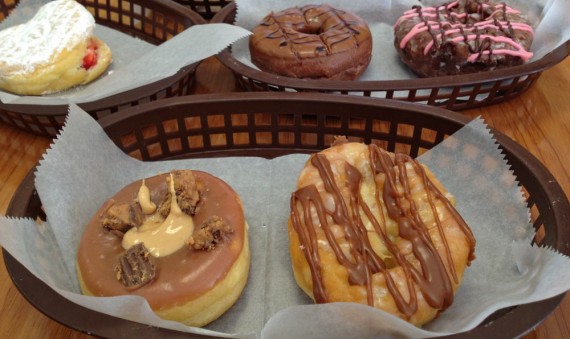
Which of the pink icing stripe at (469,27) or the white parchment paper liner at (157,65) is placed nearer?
the white parchment paper liner at (157,65)

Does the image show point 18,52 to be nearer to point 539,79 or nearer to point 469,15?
point 469,15

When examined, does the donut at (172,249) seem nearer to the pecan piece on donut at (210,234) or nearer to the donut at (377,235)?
the pecan piece on donut at (210,234)

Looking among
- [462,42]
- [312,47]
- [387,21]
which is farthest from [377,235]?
[387,21]

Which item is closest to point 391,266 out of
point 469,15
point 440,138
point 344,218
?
point 344,218

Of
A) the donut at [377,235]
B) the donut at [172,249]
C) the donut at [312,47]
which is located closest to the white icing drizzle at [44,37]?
the donut at [312,47]

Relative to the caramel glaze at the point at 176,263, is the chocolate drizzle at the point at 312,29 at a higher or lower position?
lower
